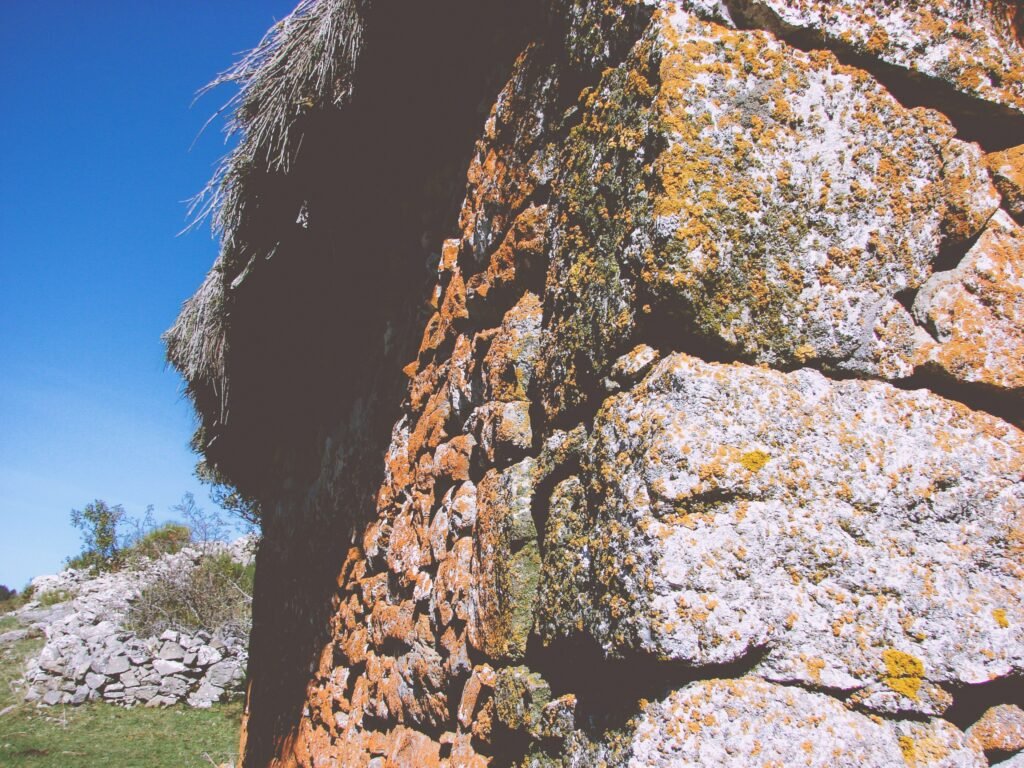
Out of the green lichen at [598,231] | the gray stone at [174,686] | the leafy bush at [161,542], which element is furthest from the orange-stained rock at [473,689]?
the leafy bush at [161,542]

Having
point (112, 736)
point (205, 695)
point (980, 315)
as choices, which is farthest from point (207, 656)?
point (980, 315)

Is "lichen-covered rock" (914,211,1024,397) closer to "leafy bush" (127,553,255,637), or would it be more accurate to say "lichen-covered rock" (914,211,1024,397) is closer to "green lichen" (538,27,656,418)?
"green lichen" (538,27,656,418)

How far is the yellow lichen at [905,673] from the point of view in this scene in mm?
835

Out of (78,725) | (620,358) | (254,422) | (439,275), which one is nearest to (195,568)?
(78,725)

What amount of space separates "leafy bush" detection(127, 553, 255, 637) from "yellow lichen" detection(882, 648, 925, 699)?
50.8 feet

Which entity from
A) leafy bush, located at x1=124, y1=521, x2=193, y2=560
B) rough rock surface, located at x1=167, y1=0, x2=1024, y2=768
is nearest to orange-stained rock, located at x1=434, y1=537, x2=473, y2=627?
→ rough rock surface, located at x1=167, y1=0, x2=1024, y2=768

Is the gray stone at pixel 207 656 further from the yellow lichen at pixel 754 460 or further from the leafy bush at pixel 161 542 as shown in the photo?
the yellow lichen at pixel 754 460

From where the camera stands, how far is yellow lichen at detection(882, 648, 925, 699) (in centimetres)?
84

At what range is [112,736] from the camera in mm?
9891

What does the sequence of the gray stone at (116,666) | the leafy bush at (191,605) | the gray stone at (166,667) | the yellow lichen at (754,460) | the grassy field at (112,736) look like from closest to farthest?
the yellow lichen at (754,460) < the grassy field at (112,736) < the gray stone at (116,666) < the gray stone at (166,667) < the leafy bush at (191,605)

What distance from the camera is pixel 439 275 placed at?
217cm

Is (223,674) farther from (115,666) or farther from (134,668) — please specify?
(115,666)

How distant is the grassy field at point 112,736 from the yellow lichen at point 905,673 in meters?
8.13

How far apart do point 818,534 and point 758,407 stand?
0.18 metres
